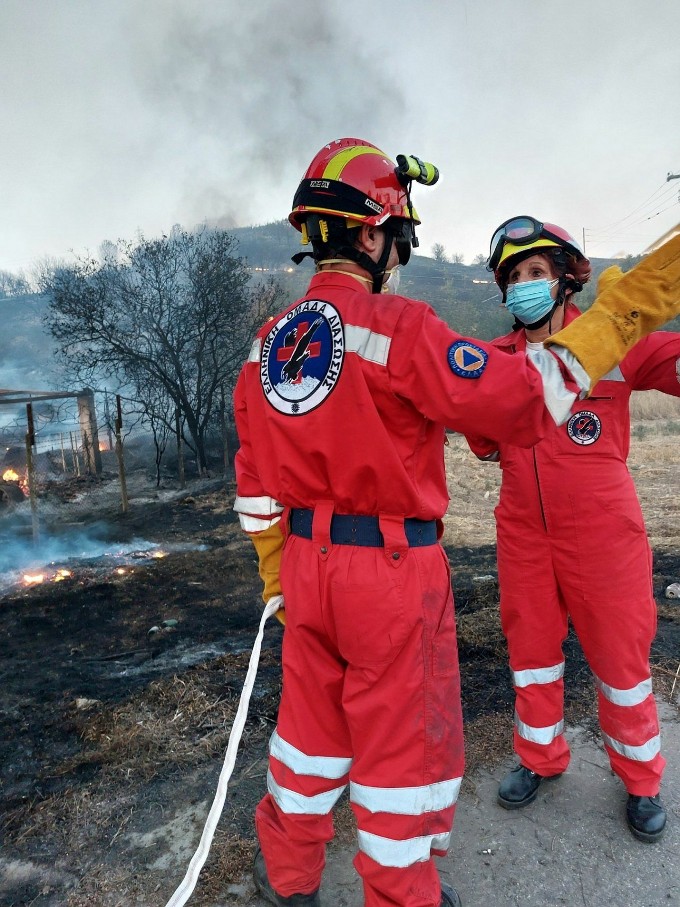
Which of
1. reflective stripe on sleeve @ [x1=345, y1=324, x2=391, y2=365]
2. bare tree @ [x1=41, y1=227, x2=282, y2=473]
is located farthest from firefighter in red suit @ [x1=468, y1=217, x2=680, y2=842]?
bare tree @ [x1=41, y1=227, x2=282, y2=473]

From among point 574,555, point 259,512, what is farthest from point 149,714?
point 574,555

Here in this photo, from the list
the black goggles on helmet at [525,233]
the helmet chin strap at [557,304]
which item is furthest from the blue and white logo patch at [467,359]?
the black goggles on helmet at [525,233]

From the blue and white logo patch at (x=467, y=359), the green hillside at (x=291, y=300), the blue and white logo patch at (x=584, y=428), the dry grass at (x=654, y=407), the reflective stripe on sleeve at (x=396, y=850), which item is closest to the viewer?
the blue and white logo patch at (x=467, y=359)

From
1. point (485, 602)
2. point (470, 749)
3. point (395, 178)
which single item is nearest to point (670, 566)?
point (485, 602)

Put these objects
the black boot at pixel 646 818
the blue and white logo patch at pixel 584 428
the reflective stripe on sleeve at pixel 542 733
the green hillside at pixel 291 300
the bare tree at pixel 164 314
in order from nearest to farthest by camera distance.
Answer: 1. the black boot at pixel 646 818
2. the blue and white logo patch at pixel 584 428
3. the reflective stripe on sleeve at pixel 542 733
4. the bare tree at pixel 164 314
5. the green hillside at pixel 291 300

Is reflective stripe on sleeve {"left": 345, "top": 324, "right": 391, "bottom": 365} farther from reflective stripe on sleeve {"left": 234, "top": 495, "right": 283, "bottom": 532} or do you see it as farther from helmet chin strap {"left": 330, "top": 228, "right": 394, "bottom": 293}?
reflective stripe on sleeve {"left": 234, "top": 495, "right": 283, "bottom": 532}

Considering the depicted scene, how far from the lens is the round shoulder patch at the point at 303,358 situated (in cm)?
181

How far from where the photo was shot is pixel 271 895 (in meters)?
2.17

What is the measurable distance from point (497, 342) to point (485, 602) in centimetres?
318

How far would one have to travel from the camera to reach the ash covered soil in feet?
7.97

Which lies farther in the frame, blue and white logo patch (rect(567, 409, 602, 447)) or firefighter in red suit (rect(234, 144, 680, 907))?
blue and white logo patch (rect(567, 409, 602, 447))

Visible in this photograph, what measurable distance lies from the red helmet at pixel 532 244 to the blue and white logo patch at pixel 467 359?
1.37 metres

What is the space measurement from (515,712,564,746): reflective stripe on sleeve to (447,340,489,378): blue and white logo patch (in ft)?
6.49

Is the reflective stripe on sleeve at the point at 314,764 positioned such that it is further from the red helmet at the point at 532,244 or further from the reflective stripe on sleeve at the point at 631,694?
the red helmet at the point at 532,244
